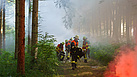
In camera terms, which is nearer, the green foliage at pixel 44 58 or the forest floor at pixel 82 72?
the green foliage at pixel 44 58

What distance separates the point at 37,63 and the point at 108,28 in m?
25.2

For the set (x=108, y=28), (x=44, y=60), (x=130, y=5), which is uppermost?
(x=130, y=5)

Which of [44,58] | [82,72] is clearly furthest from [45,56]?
[82,72]

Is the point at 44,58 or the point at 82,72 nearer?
the point at 44,58

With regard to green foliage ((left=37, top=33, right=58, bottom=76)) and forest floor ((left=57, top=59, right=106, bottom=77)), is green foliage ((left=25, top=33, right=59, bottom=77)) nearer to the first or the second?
green foliage ((left=37, top=33, right=58, bottom=76))

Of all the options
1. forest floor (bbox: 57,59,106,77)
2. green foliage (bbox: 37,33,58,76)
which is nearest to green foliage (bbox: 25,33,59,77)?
green foliage (bbox: 37,33,58,76)

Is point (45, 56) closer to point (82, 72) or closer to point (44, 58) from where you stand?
point (44, 58)

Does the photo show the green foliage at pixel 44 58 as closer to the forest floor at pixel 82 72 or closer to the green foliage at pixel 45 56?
the green foliage at pixel 45 56

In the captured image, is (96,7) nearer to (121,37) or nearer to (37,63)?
(121,37)

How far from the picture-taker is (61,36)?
216 ft

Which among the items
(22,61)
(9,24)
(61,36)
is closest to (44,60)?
(22,61)

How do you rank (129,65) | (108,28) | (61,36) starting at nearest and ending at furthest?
(129,65) < (108,28) < (61,36)

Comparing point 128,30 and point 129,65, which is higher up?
point 128,30

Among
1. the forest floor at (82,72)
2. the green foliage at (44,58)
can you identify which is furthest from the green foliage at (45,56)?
the forest floor at (82,72)
